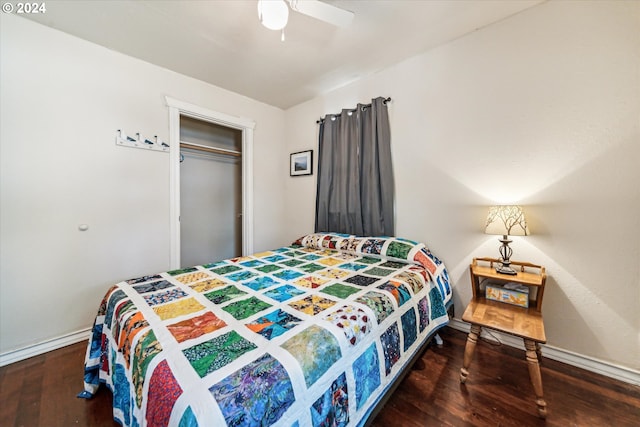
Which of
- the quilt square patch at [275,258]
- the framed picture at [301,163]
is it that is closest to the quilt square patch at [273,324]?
the quilt square patch at [275,258]

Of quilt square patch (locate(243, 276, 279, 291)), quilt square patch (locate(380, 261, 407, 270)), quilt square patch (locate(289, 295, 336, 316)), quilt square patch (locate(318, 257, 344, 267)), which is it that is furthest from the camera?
quilt square patch (locate(318, 257, 344, 267))

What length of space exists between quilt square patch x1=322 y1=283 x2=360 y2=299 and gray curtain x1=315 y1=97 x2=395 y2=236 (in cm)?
118

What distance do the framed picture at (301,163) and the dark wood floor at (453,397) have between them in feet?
8.38

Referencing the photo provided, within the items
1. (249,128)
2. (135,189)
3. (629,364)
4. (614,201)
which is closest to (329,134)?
(249,128)

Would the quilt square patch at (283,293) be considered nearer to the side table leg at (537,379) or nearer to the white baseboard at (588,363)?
the side table leg at (537,379)

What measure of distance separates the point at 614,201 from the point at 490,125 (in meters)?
0.93

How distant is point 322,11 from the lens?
144 cm

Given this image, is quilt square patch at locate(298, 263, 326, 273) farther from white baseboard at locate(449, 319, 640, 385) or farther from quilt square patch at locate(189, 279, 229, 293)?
white baseboard at locate(449, 319, 640, 385)

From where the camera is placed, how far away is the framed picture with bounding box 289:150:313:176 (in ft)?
11.0

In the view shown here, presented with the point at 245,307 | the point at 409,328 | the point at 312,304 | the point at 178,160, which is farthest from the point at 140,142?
the point at 409,328

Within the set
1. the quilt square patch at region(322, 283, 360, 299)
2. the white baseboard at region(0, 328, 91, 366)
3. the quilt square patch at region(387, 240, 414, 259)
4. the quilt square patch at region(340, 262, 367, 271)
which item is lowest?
the white baseboard at region(0, 328, 91, 366)

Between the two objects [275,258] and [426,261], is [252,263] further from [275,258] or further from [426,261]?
[426,261]

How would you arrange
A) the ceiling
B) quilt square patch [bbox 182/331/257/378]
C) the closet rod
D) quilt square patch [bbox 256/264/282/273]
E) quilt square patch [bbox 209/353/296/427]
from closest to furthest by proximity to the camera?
quilt square patch [bbox 209/353/296/427] → quilt square patch [bbox 182/331/257/378] → the ceiling → quilt square patch [bbox 256/264/282/273] → the closet rod

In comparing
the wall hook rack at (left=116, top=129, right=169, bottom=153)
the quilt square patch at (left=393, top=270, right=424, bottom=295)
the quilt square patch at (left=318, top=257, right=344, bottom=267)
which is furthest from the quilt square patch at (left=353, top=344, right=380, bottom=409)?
the wall hook rack at (left=116, top=129, right=169, bottom=153)
